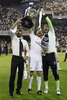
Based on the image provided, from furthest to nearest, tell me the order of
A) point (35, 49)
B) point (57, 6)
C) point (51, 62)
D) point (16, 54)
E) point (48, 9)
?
point (57, 6)
point (48, 9)
point (51, 62)
point (35, 49)
point (16, 54)

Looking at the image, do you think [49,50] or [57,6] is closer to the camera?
[49,50]

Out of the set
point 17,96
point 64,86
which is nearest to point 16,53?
point 17,96

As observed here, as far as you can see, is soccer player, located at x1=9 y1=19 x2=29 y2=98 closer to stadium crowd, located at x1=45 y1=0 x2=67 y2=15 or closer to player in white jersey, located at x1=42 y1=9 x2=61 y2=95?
Result: player in white jersey, located at x1=42 y1=9 x2=61 y2=95

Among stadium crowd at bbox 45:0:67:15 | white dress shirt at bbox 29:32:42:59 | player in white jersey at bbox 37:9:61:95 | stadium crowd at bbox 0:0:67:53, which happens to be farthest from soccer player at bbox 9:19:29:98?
stadium crowd at bbox 45:0:67:15

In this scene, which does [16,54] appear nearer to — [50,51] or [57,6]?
[50,51]

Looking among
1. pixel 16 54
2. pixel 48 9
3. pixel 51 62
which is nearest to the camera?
pixel 16 54

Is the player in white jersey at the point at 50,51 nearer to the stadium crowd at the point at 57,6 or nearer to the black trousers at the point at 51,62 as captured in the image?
the black trousers at the point at 51,62

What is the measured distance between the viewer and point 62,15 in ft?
190

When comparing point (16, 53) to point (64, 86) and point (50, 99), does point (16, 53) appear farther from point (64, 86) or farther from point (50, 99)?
point (64, 86)

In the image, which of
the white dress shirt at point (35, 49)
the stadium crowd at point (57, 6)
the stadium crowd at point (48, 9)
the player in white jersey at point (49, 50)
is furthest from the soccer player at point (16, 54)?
the stadium crowd at point (57, 6)

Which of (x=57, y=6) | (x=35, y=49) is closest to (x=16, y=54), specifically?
(x=35, y=49)

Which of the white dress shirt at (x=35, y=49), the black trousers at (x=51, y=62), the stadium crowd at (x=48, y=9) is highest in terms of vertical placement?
the stadium crowd at (x=48, y=9)

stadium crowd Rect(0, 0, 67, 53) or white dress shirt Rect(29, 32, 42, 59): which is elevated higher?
stadium crowd Rect(0, 0, 67, 53)

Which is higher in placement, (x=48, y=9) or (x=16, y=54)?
(x=48, y=9)
